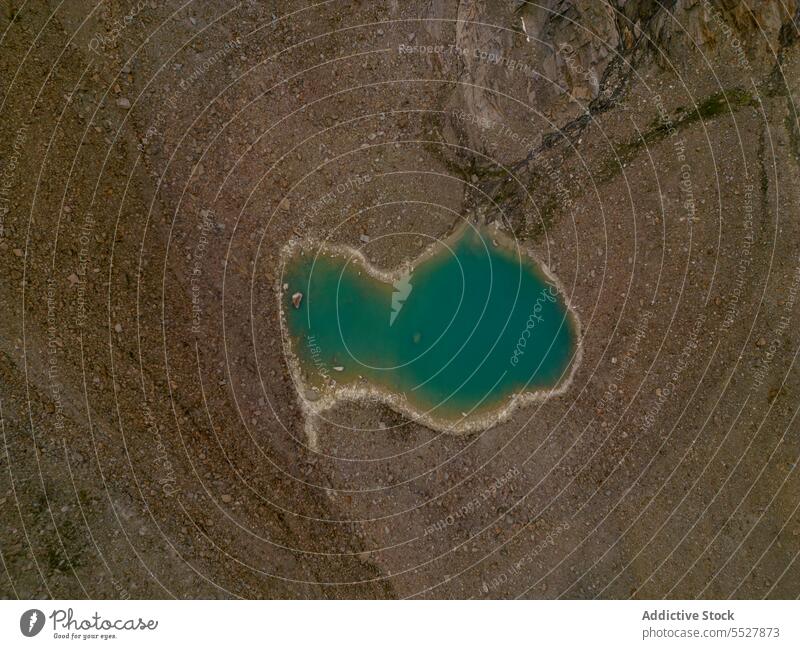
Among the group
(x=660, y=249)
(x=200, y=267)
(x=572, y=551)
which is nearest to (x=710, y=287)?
(x=660, y=249)

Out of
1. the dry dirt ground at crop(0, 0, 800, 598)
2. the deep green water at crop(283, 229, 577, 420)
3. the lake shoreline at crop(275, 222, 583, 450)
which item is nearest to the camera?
the dry dirt ground at crop(0, 0, 800, 598)

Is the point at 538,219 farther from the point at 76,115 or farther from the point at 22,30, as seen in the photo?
the point at 22,30
